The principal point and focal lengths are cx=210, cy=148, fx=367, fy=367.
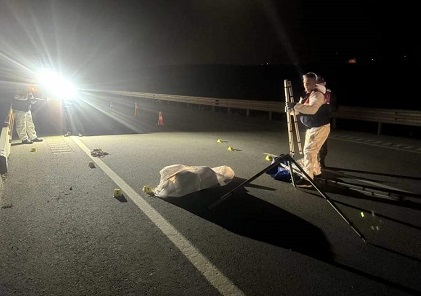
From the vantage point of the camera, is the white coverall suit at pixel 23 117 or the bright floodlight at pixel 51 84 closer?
the white coverall suit at pixel 23 117

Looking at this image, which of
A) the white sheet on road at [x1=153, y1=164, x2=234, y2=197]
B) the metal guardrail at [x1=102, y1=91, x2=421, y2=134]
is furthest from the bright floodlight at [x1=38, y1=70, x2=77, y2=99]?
the white sheet on road at [x1=153, y1=164, x2=234, y2=197]

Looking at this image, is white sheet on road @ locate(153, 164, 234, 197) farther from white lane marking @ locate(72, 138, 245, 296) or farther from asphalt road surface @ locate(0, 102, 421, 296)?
white lane marking @ locate(72, 138, 245, 296)

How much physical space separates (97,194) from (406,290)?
14.6ft

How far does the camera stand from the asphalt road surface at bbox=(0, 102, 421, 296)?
10.8 ft

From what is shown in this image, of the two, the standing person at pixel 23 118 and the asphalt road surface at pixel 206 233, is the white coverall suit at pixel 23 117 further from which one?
the asphalt road surface at pixel 206 233

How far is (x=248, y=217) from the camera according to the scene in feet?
16.1

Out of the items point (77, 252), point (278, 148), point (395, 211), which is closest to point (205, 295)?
point (77, 252)

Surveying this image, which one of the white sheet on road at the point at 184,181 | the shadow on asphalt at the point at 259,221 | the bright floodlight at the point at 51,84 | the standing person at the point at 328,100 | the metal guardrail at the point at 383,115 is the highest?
the bright floodlight at the point at 51,84

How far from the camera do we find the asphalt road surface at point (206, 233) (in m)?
3.29

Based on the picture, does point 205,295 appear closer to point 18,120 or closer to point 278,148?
point 278,148

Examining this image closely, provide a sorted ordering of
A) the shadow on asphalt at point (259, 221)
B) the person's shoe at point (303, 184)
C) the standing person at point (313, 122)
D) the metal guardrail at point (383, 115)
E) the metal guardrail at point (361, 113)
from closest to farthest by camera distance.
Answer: the shadow on asphalt at point (259, 221), the standing person at point (313, 122), the person's shoe at point (303, 184), the metal guardrail at point (383, 115), the metal guardrail at point (361, 113)

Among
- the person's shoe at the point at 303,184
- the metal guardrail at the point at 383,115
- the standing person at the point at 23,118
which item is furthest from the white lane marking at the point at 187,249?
the metal guardrail at the point at 383,115

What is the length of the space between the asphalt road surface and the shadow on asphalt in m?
0.02

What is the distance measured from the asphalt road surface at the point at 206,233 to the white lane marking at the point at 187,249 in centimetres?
1
